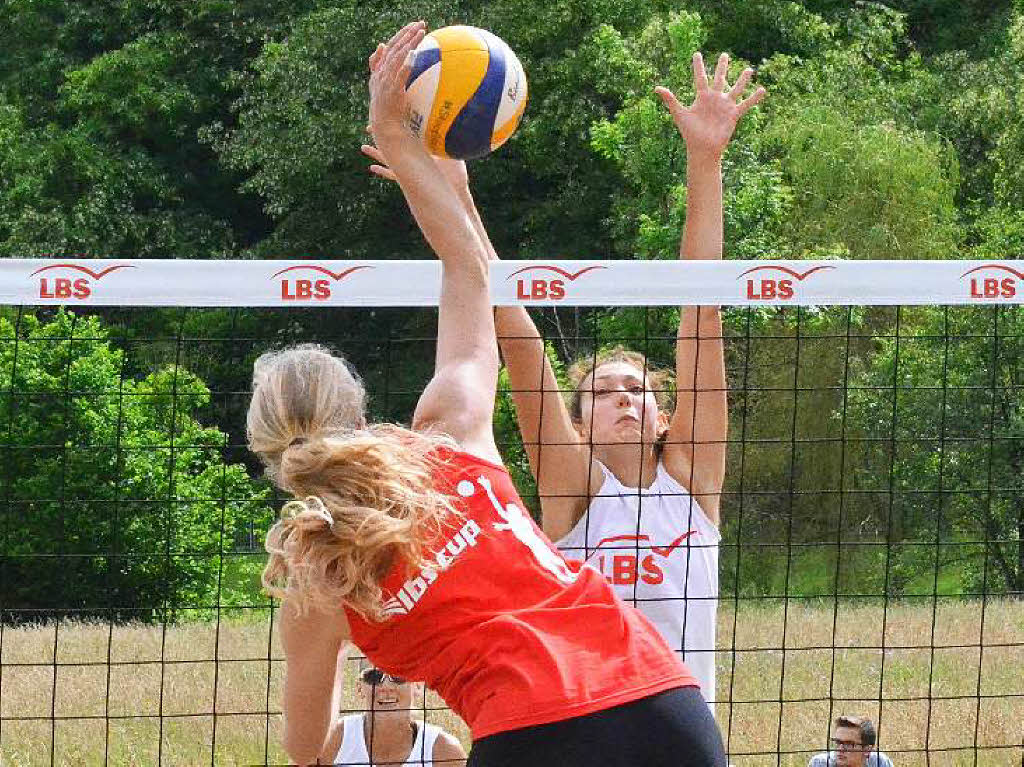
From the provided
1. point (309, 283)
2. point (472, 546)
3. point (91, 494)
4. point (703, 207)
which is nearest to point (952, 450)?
point (91, 494)

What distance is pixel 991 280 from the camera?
14.8ft

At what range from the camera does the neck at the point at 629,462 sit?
3.91 metres

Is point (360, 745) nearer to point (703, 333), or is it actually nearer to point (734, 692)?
point (703, 333)

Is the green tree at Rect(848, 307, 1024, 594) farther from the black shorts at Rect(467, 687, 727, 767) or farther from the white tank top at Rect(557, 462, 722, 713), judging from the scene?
the black shorts at Rect(467, 687, 727, 767)

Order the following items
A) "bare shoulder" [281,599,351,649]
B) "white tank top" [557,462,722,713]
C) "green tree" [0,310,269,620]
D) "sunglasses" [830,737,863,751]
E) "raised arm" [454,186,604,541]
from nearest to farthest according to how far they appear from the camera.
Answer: "bare shoulder" [281,599,351,649] → "white tank top" [557,462,722,713] → "raised arm" [454,186,604,541] → "sunglasses" [830,737,863,751] → "green tree" [0,310,269,620]

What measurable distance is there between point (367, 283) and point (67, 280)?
84 centimetres

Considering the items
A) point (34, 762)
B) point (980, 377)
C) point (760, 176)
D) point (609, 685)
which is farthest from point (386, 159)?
point (760, 176)

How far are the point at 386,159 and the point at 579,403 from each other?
136 centimetres

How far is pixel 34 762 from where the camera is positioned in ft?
25.4

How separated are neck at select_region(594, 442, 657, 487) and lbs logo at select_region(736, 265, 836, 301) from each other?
2.36 feet

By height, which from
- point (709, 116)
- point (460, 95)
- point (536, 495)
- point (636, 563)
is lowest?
point (636, 563)

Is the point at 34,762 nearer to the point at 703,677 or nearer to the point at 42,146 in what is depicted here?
the point at 703,677

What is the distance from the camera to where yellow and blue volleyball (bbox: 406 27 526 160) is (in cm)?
358

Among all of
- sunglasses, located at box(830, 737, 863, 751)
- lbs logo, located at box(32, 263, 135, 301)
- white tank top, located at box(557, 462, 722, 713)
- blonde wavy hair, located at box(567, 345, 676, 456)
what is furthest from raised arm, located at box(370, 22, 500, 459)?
sunglasses, located at box(830, 737, 863, 751)
